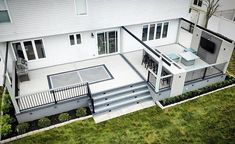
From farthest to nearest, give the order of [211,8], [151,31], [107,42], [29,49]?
[211,8], [151,31], [107,42], [29,49]

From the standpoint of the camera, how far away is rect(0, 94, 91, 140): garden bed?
31.5 ft

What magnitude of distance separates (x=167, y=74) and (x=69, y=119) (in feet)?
20.2

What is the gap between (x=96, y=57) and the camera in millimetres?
14703

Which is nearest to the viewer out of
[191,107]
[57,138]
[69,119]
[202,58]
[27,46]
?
[57,138]

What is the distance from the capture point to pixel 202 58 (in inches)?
575

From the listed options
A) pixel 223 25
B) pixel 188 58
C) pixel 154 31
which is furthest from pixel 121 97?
pixel 223 25

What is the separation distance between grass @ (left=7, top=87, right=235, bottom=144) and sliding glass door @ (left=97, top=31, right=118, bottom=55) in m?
5.70

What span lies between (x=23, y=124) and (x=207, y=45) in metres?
12.3

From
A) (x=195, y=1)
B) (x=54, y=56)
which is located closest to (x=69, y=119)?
(x=54, y=56)

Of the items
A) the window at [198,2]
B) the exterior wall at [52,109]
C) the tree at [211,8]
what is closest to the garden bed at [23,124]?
the exterior wall at [52,109]

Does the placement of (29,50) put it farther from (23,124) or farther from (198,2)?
(198,2)

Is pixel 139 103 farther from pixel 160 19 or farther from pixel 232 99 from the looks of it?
pixel 160 19

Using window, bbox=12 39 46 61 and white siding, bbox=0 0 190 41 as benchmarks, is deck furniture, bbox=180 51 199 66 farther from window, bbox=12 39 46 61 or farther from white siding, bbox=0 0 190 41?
window, bbox=12 39 46 61

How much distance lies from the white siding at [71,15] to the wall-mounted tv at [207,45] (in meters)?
3.11
